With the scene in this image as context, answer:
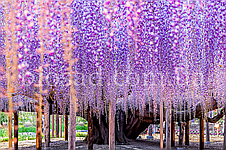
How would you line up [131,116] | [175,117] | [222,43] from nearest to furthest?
1. [222,43]
2. [175,117]
3. [131,116]

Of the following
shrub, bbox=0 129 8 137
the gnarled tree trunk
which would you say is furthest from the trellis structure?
shrub, bbox=0 129 8 137

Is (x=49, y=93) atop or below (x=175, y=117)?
atop

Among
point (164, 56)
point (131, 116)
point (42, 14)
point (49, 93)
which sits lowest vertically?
point (131, 116)

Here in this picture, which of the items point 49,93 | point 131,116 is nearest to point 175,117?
point 131,116

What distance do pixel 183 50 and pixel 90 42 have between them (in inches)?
62.6

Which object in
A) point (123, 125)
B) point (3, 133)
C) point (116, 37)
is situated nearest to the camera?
point (116, 37)

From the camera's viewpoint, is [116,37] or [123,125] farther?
[123,125]

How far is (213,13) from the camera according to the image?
4.70 metres

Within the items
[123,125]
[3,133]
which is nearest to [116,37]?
[123,125]

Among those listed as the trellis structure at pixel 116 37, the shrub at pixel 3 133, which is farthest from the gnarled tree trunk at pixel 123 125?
the shrub at pixel 3 133

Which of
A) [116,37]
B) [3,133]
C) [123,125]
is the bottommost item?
[3,133]

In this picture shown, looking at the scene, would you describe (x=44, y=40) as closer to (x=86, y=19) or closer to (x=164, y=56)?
(x=86, y=19)

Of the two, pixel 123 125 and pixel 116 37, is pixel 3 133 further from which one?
pixel 116 37

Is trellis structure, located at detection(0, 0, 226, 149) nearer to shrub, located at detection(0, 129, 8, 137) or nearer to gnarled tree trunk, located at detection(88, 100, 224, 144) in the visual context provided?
gnarled tree trunk, located at detection(88, 100, 224, 144)
